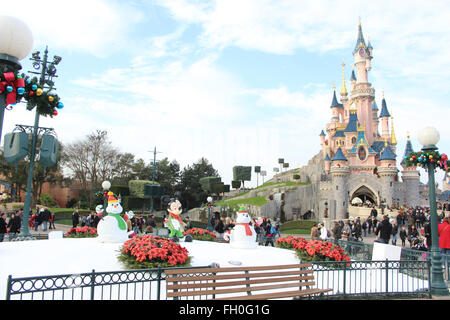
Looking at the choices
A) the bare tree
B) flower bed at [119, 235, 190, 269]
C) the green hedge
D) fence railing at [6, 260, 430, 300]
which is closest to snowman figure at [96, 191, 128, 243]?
flower bed at [119, 235, 190, 269]

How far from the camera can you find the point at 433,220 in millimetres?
8477

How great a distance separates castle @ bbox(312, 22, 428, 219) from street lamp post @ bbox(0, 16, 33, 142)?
44796 millimetres

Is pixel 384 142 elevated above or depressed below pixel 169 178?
above

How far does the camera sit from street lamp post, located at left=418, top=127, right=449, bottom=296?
8132 mm

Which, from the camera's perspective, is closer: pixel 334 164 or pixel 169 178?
pixel 334 164

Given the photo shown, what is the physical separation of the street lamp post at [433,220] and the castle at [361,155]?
38114 millimetres

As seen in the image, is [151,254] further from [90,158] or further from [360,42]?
[360,42]

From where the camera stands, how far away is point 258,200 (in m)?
47.0

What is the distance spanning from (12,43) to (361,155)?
5179 cm

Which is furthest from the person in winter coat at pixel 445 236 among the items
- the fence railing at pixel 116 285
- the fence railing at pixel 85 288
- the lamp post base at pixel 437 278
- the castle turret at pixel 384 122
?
the castle turret at pixel 384 122

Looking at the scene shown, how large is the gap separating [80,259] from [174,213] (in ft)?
16.3
